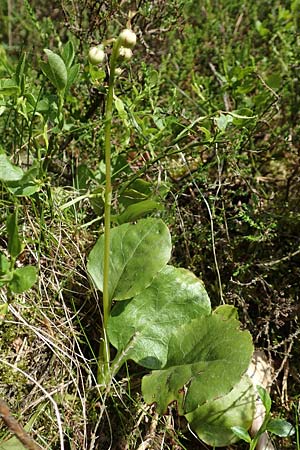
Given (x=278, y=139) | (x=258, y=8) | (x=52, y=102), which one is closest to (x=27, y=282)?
(x=52, y=102)

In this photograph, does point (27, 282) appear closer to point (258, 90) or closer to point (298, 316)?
point (298, 316)

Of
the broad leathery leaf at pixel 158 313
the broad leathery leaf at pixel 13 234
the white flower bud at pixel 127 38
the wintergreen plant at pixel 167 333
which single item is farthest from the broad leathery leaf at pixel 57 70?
the broad leathery leaf at pixel 158 313

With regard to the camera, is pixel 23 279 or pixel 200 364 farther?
pixel 200 364

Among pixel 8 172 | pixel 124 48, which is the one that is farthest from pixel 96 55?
pixel 8 172

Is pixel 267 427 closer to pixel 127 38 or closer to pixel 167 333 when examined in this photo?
pixel 167 333

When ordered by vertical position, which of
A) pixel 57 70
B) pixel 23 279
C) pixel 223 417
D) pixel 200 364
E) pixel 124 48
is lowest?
pixel 223 417

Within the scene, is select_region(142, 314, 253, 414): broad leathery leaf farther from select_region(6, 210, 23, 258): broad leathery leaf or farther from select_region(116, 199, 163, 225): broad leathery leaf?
select_region(6, 210, 23, 258): broad leathery leaf
